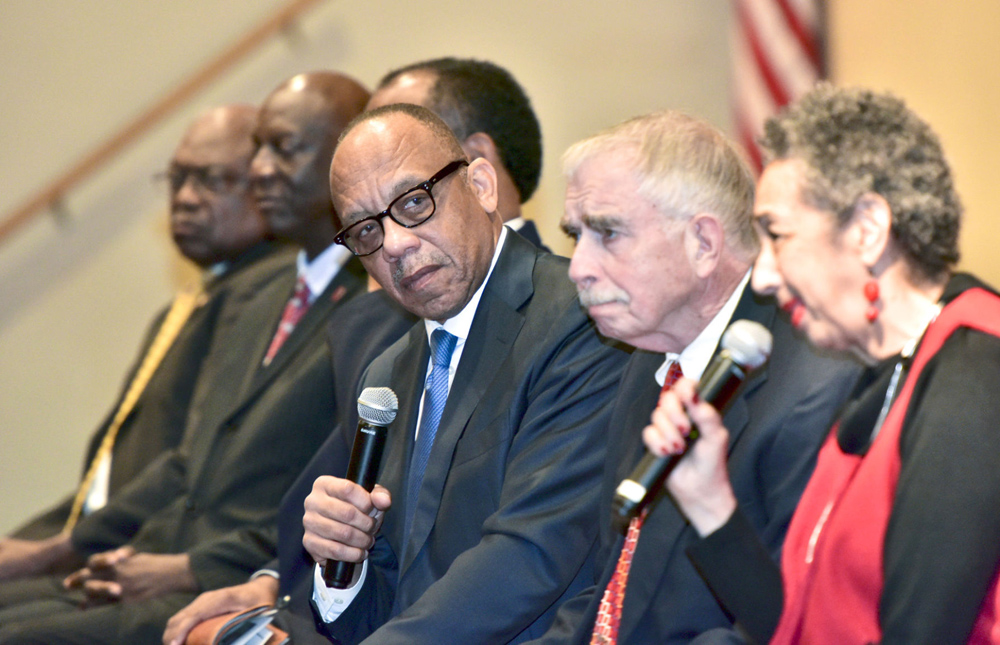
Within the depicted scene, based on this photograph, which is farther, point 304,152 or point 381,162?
point 304,152

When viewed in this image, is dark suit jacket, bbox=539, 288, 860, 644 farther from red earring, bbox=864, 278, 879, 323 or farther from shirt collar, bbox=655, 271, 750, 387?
red earring, bbox=864, 278, 879, 323

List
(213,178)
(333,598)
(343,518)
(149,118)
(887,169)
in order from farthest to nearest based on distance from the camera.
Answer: (149,118), (213,178), (333,598), (343,518), (887,169)

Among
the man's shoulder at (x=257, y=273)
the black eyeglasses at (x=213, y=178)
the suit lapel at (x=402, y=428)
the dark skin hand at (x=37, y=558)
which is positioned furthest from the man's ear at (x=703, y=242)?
the black eyeglasses at (x=213, y=178)

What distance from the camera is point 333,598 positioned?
7.44 feet

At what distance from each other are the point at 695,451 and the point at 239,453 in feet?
6.27

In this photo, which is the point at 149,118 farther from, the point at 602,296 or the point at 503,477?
the point at 602,296

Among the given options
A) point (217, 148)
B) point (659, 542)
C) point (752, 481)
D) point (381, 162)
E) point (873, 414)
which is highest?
point (217, 148)

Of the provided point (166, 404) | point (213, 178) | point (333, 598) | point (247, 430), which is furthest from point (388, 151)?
point (213, 178)

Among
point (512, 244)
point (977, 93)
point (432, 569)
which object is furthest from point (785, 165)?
point (977, 93)

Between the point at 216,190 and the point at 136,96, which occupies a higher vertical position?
the point at 136,96

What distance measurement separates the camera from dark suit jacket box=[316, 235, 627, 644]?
1990 millimetres

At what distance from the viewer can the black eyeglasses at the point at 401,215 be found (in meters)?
2.27

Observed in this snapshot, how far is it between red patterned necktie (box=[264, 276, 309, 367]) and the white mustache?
1.64 metres

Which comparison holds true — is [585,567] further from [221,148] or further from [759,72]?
[759,72]
